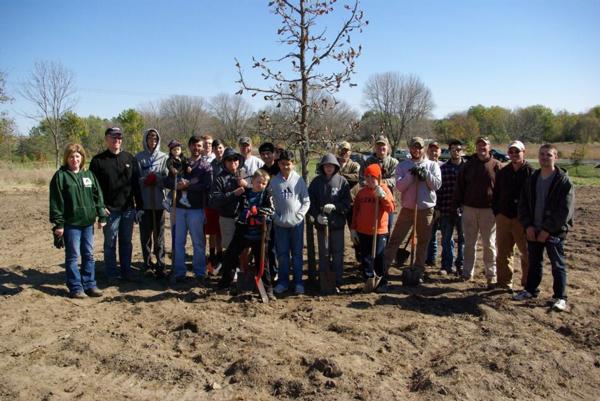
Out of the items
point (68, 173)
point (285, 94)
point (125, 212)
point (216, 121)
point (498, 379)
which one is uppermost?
point (216, 121)

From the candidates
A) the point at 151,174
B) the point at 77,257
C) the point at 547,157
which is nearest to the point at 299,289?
the point at 151,174

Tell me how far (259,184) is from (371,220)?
1612 millimetres

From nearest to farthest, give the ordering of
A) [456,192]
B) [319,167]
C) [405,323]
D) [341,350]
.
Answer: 1. [341,350]
2. [405,323]
3. [319,167]
4. [456,192]

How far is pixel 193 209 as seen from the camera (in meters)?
6.69

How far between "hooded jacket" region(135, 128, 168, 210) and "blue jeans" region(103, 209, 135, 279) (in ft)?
1.03

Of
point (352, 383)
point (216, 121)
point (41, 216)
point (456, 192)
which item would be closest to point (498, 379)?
point (352, 383)

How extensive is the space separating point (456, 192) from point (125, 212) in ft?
15.9

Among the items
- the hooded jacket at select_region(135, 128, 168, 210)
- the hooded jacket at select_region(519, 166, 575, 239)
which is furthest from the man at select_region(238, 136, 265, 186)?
the hooded jacket at select_region(519, 166, 575, 239)

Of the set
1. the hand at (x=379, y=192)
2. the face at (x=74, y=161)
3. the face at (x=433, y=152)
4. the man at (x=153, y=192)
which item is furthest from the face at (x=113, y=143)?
the face at (x=433, y=152)

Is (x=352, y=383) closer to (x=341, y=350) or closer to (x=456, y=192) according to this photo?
(x=341, y=350)

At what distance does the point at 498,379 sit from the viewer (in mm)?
4043

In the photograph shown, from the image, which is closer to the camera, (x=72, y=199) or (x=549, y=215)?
(x=549, y=215)

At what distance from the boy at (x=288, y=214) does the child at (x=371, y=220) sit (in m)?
0.78

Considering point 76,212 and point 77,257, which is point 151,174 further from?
point 77,257
